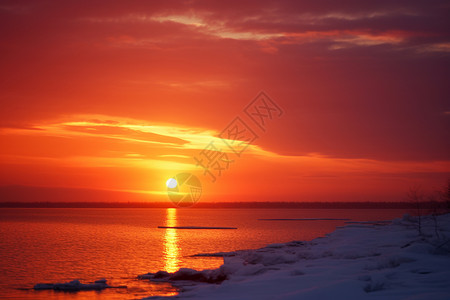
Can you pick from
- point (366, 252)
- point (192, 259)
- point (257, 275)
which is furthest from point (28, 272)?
point (366, 252)

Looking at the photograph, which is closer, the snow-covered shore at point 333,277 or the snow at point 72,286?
the snow-covered shore at point 333,277

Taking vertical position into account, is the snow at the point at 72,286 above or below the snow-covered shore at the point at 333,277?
below

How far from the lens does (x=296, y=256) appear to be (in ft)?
87.6

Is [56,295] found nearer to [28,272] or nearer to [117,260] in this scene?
[28,272]

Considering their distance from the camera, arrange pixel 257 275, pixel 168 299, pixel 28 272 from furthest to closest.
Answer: pixel 28 272 < pixel 257 275 < pixel 168 299

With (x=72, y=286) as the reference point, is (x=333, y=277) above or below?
above

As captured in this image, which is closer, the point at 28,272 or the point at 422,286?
the point at 422,286

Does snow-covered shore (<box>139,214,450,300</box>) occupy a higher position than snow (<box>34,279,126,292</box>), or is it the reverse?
snow-covered shore (<box>139,214,450,300</box>)

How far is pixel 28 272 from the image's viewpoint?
1201 inches

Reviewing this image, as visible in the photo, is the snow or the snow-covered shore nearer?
the snow-covered shore

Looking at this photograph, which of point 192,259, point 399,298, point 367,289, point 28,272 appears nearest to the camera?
point 399,298

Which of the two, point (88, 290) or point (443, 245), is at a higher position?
point (443, 245)

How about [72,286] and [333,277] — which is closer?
[333,277]

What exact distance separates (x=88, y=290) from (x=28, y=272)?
1060 cm
